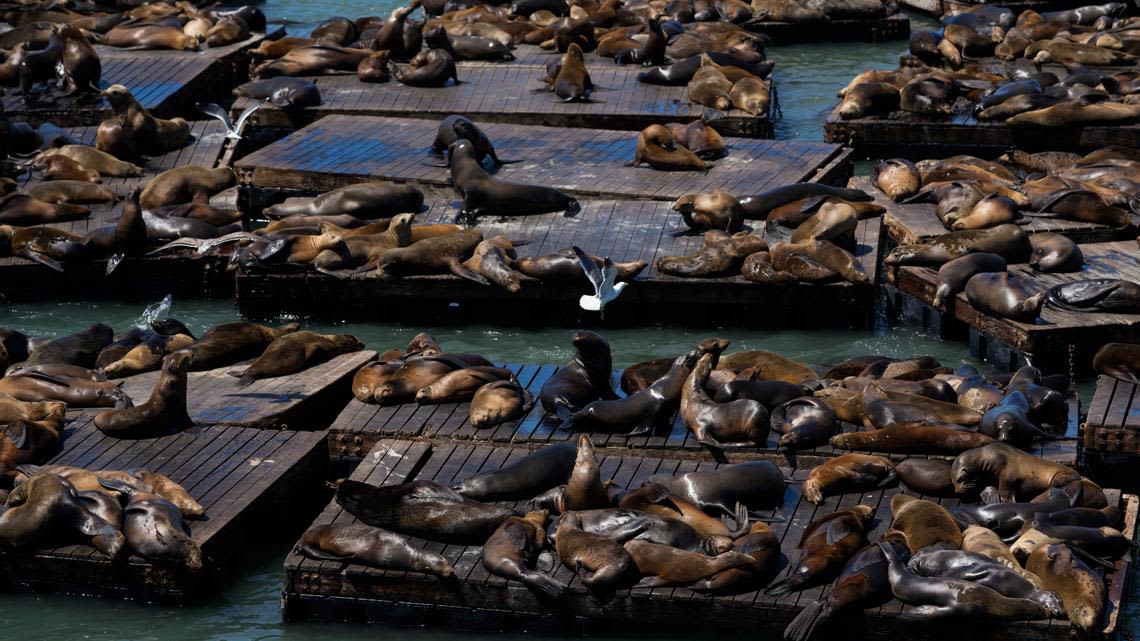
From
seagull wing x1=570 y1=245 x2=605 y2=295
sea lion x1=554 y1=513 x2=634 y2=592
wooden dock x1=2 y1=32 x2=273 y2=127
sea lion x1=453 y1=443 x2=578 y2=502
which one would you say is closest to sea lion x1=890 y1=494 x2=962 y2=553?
sea lion x1=554 y1=513 x2=634 y2=592

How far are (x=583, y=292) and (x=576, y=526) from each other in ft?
13.5

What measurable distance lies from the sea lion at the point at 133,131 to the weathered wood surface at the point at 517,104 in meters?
1.38

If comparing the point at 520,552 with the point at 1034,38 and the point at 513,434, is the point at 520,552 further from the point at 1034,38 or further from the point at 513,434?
the point at 1034,38

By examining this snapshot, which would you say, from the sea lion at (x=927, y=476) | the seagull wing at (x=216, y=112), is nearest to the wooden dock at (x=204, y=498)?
the sea lion at (x=927, y=476)

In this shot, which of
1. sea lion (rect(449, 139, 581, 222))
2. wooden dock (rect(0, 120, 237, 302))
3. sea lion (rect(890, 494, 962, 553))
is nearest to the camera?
sea lion (rect(890, 494, 962, 553))

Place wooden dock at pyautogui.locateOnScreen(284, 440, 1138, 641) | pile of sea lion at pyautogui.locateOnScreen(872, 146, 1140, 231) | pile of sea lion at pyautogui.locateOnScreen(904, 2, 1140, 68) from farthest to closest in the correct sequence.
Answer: pile of sea lion at pyautogui.locateOnScreen(904, 2, 1140, 68) < pile of sea lion at pyautogui.locateOnScreen(872, 146, 1140, 231) < wooden dock at pyautogui.locateOnScreen(284, 440, 1138, 641)

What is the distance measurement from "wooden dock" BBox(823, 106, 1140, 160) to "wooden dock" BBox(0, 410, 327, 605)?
8.25 meters

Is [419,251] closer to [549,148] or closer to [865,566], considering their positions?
[549,148]

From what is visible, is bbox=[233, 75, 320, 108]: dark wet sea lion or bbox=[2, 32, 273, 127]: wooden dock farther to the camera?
bbox=[233, 75, 320, 108]: dark wet sea lion

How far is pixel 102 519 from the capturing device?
695 cm

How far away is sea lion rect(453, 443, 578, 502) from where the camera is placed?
284 inches

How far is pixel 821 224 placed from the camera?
10.9 meters

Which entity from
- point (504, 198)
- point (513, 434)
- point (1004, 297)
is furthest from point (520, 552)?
point (504, 198)

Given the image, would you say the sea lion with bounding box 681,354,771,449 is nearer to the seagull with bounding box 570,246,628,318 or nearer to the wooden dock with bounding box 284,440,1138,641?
the wooden dock with bounding box 284,440,1138,641
